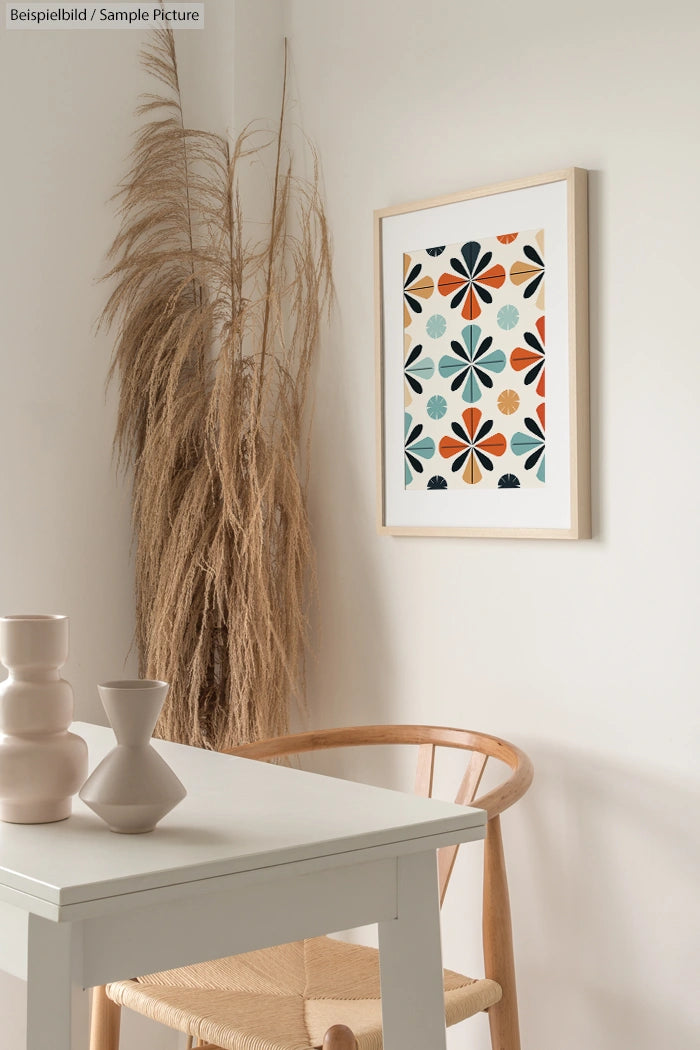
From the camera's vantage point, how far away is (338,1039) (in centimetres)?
159

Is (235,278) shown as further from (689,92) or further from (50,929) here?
(50,929)

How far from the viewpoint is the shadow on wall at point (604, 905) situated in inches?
79.0

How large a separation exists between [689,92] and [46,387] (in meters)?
1.34

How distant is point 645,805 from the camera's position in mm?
2053

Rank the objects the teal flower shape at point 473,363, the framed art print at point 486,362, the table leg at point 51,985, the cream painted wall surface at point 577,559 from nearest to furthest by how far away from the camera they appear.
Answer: the table leg at point 51,985
the cream painted wall surface at point 577,559
the framed art print at point 486,362
the teal flower shape at point 473,363

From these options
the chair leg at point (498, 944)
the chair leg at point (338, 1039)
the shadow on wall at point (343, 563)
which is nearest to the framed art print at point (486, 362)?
the shadow on wall at point (343, 563)

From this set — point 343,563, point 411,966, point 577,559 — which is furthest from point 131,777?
point 343,563

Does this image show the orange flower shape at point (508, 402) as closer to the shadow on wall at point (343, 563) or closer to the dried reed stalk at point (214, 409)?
the shadow on wall at point (343, 563)

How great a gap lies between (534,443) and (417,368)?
0.33 meters

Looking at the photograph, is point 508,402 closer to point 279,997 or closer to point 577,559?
point 577,559

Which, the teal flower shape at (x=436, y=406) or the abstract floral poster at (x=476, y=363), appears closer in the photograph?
the abstract floral poster at (x=476, y=363)

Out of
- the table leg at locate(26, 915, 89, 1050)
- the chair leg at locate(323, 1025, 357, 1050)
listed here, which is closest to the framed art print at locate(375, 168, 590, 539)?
the chair leg at locate(323, 1025, 357, 1050)

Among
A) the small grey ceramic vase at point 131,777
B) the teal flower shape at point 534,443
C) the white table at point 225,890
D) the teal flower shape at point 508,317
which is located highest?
the teal flower shape at point 508,317

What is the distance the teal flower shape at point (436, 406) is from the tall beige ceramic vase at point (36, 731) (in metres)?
1.18
